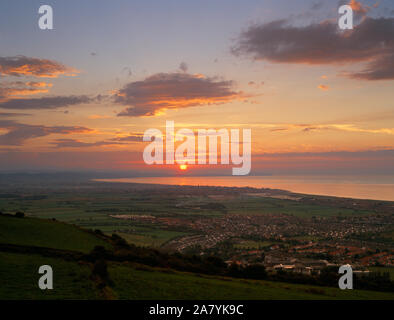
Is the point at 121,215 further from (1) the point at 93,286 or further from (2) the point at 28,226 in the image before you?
(1) the point at 93,286

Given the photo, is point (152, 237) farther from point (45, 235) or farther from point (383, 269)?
point (383, 269)

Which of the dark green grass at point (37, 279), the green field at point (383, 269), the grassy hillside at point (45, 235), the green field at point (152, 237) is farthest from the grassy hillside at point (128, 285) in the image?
the green field at point (152, 237)

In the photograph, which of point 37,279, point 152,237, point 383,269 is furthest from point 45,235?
point 383,269

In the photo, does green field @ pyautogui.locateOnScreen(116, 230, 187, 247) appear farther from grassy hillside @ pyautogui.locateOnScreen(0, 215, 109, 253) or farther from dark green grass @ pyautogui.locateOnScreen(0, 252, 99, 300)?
dark green grass @ pyautogui.locateOnScreen(0, 252, 99, 300)

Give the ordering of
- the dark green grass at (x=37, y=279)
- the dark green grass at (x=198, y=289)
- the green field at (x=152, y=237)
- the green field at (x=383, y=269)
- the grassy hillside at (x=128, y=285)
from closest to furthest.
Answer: the dark green grass at (x=37, y=279) → the grassy hillside at (x=128, y=285) → the dark green grass at (x=198, y=289) → the green field at (x=383, y=269) → the green field at (x=152, y=237)

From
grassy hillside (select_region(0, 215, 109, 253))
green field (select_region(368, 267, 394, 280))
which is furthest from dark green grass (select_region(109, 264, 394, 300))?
green field (select_region(368, 267, 394, 280))

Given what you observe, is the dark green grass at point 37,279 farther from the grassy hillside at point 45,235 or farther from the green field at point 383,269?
the green field at point 383,269
